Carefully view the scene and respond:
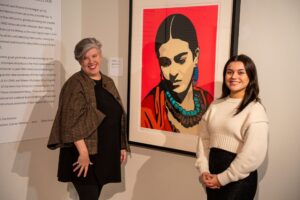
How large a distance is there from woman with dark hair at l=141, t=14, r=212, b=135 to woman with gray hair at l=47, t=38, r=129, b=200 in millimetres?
341

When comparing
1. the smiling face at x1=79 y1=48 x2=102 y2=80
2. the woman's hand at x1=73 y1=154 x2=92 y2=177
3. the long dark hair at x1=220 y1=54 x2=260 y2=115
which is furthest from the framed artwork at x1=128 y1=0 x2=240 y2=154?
the woman's hand at x1=73 y1=154 x2=92 y2=177

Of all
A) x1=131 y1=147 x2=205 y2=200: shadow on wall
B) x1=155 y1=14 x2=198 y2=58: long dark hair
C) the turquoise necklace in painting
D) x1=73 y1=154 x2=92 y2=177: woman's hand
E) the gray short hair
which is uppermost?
x1=155 y1=14 x2=198 y2=58: long dark hair

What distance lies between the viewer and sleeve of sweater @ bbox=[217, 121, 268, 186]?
139 cm

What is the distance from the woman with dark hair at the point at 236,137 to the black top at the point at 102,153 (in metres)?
0.57

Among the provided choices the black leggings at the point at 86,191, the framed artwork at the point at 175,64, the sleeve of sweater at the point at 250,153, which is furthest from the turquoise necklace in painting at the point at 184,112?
the black leggings at the point at 86,191

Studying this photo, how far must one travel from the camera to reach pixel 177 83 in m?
2.06

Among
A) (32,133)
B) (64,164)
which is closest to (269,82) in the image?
(64,164)

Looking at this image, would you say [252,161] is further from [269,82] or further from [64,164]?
[64,164]

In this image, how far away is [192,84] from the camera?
2.00 metres

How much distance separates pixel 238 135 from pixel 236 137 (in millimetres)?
18

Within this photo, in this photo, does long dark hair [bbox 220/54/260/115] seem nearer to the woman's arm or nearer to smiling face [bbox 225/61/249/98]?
smiling face [bbox 225/61/249/98]

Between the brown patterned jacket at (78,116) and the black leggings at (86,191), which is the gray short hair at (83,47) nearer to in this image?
the brown patterned jacket at (78,116)

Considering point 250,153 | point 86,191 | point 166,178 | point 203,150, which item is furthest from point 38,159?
point 250,153

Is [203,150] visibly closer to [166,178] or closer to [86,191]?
[166,178]
